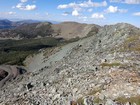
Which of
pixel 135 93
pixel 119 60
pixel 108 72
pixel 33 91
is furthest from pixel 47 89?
pixel 135 93

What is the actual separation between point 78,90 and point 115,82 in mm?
7147

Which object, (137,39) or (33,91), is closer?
(33,91)

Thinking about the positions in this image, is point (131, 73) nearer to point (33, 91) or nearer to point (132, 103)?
point (132, 103)

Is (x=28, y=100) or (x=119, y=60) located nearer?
(x=28, y=100)

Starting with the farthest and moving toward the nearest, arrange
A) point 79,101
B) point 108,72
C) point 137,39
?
point 137,39, point 108,72, point 79,101

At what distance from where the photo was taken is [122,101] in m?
42.2

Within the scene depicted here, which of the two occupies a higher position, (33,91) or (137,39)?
(137,39)

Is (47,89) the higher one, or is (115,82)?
(115,82)

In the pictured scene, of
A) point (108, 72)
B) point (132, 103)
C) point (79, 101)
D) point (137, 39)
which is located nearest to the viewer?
point (132, 103)

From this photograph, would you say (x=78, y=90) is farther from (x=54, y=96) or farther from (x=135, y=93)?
(x=135, y=93)

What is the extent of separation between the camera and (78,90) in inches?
2048

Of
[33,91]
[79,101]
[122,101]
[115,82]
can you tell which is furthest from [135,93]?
[33,91]

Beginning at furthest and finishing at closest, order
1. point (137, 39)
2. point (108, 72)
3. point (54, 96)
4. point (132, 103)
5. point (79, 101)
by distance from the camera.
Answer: point (137, 39) < point (108, 72) < point (54, 96) < point (79, 101) < point (132, 103)

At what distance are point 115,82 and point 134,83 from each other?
351cm
